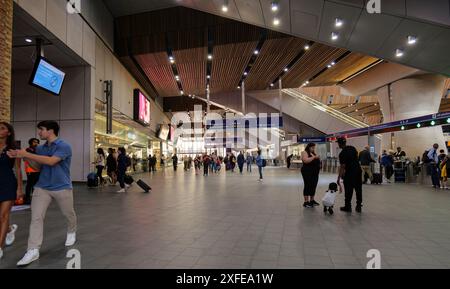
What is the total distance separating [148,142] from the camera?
85.0 feet

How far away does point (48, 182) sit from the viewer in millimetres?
3277

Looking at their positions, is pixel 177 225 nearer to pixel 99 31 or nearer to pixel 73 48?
pixel 73 48

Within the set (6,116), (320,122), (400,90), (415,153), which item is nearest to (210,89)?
(320,122)

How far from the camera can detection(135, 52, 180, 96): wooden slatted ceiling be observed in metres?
15.5

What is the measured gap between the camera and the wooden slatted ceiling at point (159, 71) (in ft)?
50.9

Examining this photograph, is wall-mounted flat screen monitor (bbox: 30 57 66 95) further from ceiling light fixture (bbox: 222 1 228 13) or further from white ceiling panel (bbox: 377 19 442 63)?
white ceiling panel (bbox: 377 19 442 63)

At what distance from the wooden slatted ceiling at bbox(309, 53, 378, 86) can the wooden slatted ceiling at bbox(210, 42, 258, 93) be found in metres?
6.71

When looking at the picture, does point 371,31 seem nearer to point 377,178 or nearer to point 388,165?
point 377,178

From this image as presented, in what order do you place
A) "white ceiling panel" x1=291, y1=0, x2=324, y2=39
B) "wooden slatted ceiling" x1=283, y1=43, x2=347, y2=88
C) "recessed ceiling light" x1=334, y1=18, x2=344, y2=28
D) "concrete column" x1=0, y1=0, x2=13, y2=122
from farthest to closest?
"wooden slatted ceiling" x1=283, y1=43, x2=347, y2=88, "recessed ceiling light" x1=334, y1=18, x2=344, y2=28, "white ceiling panel" x1=291, y1=0, x2=324, y2=39, "concrete column" x1=0, y1=0, x2=13, y2=122

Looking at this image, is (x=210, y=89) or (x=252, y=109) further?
(x=252, y=109)

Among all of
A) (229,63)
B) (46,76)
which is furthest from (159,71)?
(46,76)

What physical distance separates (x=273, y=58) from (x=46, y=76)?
39.7 ft

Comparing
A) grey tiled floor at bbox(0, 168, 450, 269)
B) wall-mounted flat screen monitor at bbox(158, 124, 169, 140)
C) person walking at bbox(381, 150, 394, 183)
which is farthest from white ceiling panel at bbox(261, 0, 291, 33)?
wall-mounted flat screen monitor at bbox(158, 124, 169, 140)
